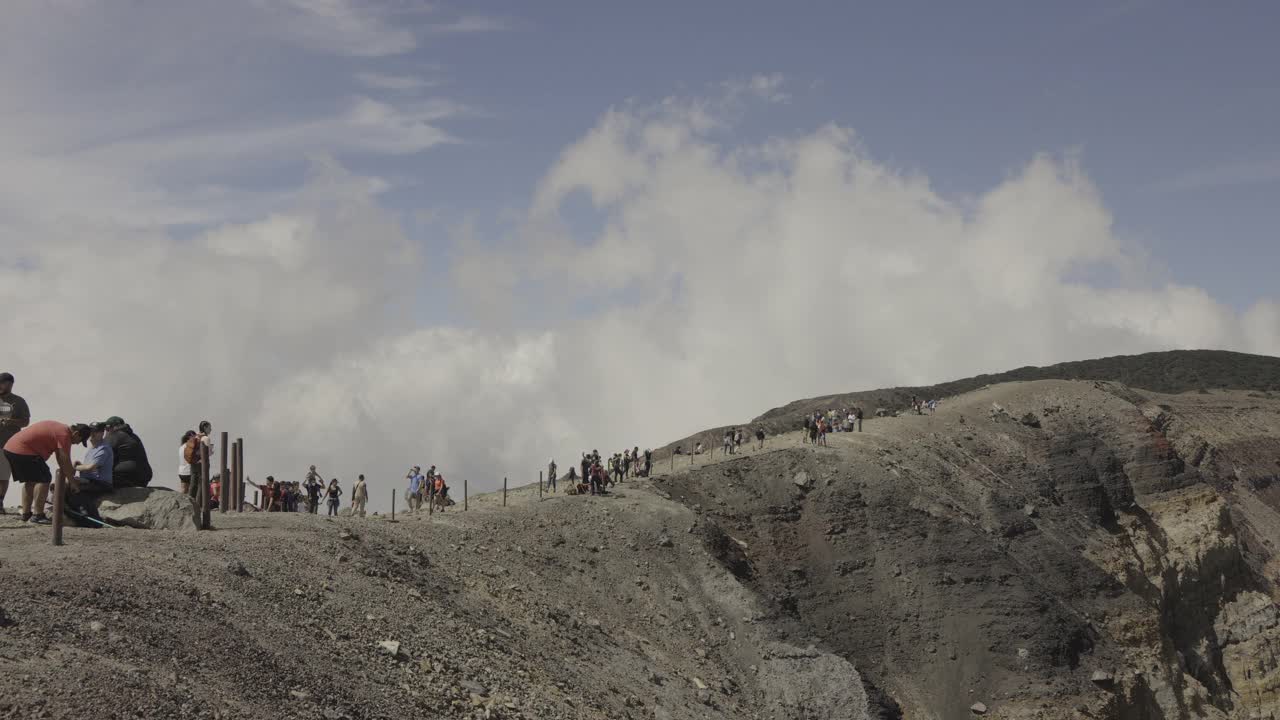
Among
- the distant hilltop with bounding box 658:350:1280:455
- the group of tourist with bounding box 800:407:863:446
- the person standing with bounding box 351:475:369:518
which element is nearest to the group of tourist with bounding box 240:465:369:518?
the person standing with bounding box 351:475:369:518

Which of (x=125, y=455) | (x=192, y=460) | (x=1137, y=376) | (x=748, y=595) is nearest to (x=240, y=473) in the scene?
(x=192, y=460)

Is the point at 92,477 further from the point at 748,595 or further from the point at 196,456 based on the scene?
the point at 748,595

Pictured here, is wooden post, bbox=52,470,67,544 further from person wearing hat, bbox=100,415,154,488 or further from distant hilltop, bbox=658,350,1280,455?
distant hilltop, bbox=658,350,1280,455

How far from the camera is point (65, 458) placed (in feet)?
62.0

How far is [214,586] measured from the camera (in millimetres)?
20078

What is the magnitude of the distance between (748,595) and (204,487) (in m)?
20.9

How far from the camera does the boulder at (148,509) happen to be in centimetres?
2219

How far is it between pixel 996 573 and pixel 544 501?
17859 mm

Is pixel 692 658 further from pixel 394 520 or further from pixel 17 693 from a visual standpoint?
pixel 17 693

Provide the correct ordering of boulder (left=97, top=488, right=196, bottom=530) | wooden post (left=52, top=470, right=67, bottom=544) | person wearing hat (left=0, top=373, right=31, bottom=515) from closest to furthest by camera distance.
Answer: wooden post (left=52, top=470, right=67, bottom=544) → person wearing hat (left=0, top=373, right=31, bottom=515) → boulder (left=97, top=488, right=196, bottom=530)

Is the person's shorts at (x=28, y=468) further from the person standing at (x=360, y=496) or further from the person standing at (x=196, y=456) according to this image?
the person standing at (x=360, y=496)

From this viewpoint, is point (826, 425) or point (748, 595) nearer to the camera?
point (748, 595)

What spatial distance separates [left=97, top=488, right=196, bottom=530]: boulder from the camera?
22.2 m

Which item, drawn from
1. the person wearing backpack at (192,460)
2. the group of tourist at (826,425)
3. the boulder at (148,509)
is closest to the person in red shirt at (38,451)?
the boulder at (148,509)
